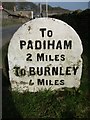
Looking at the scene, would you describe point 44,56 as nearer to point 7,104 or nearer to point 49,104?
point 49,104

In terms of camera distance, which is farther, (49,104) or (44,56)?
(44,56)

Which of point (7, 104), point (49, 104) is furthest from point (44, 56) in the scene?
point (7, 104)

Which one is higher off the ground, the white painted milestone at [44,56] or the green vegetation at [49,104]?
the white painted milestone at [44,56]

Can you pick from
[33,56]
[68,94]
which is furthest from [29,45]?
[68,94]

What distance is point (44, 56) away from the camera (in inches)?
219

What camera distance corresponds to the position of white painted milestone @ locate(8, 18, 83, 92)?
18.1 feet

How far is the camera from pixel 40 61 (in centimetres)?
559

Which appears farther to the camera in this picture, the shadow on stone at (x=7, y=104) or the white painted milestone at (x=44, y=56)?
the white painted milestone at (x=44, y=56)

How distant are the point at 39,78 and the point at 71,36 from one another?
33.7 inches

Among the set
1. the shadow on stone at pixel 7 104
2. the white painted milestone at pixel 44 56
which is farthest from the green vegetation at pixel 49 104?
the white painted milestone at pixel 44 56

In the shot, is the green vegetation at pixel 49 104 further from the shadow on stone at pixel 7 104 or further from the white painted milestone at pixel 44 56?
the white painted milestone at pixel 44 56

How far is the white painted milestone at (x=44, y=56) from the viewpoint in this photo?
5.52 m

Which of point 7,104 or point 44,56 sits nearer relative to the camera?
point 7,104

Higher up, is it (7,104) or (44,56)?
(44,56)
